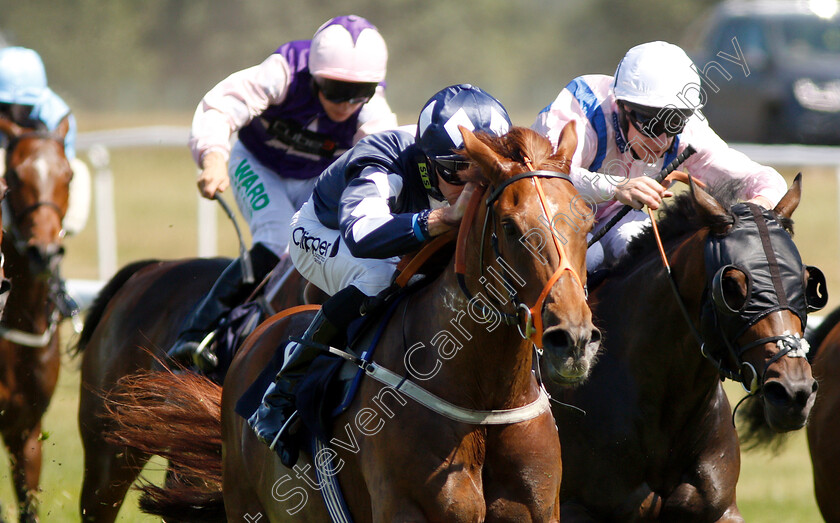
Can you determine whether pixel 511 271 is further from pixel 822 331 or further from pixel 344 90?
pixel 822 331

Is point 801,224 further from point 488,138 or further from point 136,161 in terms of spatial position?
point 136,161

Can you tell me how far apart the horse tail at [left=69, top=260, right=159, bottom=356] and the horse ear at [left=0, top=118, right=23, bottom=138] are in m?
1.00

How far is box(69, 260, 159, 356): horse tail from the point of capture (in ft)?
20.1

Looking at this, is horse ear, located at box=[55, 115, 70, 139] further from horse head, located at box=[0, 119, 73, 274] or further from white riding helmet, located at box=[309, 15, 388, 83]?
white riding helmet, located at box=[309, 15, 388, 83]

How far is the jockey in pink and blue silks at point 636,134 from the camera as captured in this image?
4199mm

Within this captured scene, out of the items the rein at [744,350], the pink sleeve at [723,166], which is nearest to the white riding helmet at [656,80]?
the pink sleeve at [723,166]

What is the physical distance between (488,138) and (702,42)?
44.8 ft

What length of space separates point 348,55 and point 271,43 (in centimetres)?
3265

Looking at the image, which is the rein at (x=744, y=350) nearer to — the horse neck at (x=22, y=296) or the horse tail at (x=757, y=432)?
the horse tail at (x=757, y=432)

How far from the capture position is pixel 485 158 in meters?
3.08

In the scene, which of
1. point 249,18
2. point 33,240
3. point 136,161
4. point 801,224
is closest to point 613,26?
point 249,18

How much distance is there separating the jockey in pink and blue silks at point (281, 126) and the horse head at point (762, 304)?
6.69 ft

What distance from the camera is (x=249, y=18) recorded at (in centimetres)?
3788

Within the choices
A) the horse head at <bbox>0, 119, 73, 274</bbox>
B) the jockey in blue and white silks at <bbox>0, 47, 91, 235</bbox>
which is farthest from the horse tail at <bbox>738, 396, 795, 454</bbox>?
the jockey in blue and white silks at <bbox>0, 47, 91, 235</bbox>
